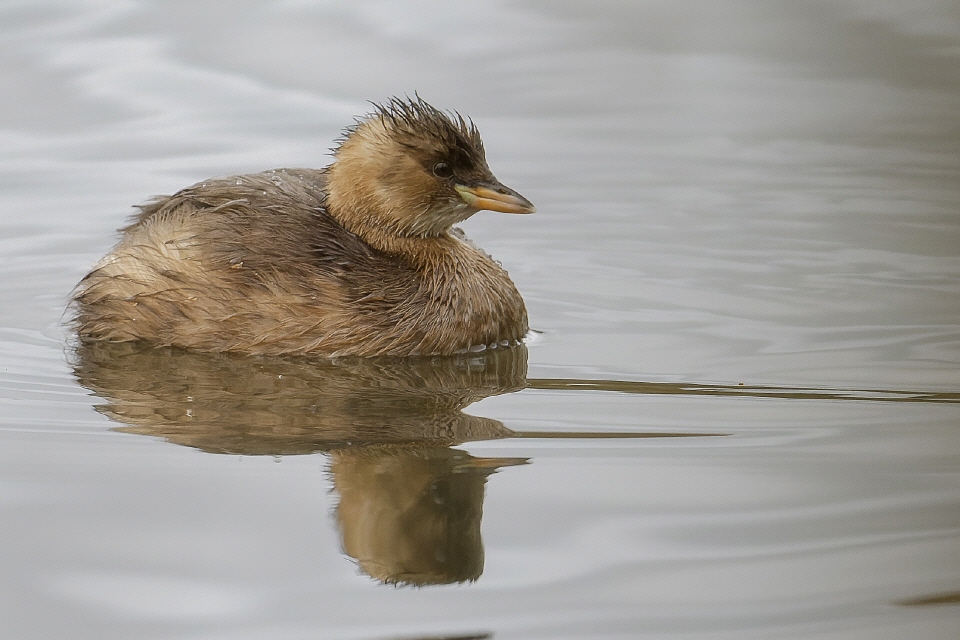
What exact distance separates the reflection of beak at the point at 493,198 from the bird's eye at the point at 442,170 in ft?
0.21

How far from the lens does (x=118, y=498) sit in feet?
14.8

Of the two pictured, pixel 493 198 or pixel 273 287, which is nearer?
pixel 273 287

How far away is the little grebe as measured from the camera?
6.07m

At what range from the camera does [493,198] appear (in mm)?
6301

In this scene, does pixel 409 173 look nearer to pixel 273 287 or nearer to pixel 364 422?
pixel 273 287

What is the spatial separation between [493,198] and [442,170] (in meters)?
0.25

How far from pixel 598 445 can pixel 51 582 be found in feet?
6.10

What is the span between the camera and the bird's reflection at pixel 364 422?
4.22 m

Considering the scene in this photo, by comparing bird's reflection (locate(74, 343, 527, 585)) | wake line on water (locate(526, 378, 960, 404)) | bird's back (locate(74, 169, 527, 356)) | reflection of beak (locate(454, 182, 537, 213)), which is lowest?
bird's reflection (locate(74, 343, 527, 585))

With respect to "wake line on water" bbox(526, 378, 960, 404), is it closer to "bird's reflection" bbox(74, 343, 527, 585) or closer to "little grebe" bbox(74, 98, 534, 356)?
"bird's reflection" bbox(74, 343, 527, 585)

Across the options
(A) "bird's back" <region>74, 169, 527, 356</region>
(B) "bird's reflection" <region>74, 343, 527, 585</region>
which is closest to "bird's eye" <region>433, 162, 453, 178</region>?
(A) "bird's back" <region>74, 169, 527, 356</region>

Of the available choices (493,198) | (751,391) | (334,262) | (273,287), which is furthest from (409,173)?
(751,391)

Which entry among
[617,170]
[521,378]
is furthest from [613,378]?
[617,170]

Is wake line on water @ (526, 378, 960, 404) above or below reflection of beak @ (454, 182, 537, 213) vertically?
below
